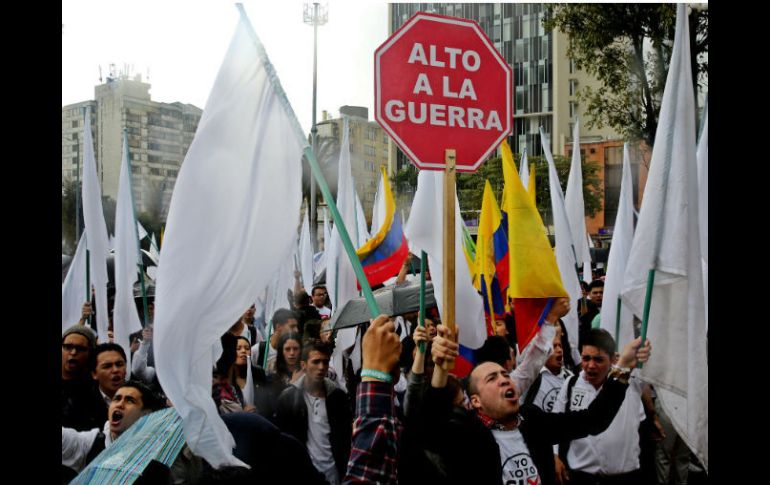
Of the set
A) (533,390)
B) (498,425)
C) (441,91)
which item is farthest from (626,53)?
(498,425)

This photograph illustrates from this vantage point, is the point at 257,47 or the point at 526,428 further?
the point at 526,428

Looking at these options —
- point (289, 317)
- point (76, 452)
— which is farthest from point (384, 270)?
point (76, 452)

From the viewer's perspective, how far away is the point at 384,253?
7.05 metres

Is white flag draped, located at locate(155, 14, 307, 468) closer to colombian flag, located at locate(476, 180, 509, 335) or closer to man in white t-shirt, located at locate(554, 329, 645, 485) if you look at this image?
man in white t-shirt, located at locate(554, 329, 645, 485)

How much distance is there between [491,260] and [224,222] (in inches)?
124

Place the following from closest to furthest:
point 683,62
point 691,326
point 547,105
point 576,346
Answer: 1. point 691,326
2. point 683,62
3. point 576,346
4. point 547,105

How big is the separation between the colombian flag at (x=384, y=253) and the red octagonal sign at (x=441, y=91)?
3610 mm

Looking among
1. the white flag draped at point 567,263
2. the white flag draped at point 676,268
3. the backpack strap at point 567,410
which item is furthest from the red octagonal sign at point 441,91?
the white flag draped at point 567,263

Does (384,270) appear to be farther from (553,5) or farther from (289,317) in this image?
(553,5)

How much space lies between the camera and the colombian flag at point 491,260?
5750 millimetres

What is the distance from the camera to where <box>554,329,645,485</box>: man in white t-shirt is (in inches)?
166

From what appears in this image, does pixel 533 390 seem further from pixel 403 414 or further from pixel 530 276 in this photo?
pixel 403 414

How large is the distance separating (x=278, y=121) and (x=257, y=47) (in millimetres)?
309

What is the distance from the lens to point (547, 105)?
183 ft
